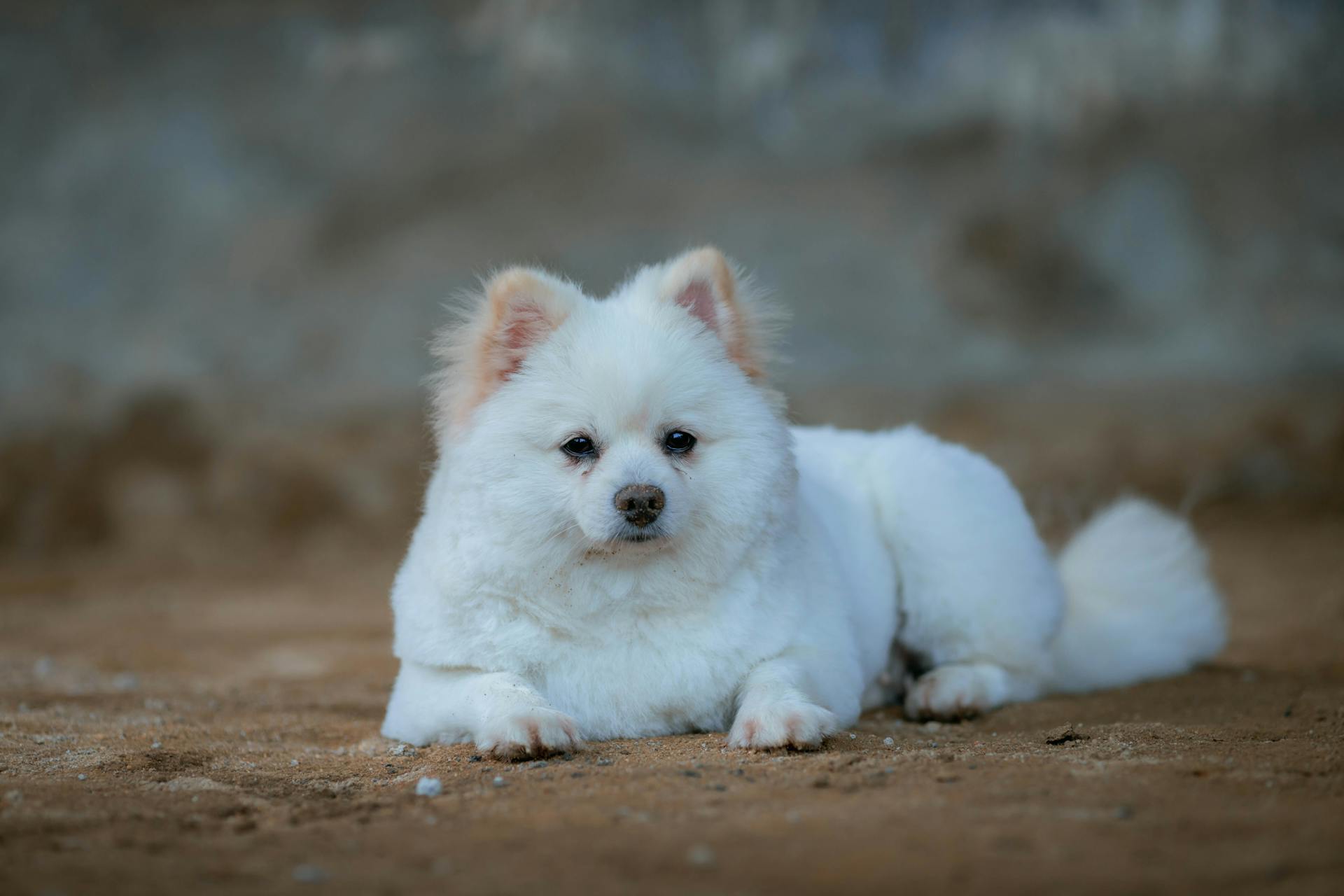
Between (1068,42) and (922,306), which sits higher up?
(1068,42)

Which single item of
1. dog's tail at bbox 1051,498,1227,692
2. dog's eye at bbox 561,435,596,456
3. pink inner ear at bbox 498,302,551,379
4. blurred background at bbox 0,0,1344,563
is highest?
blurred background at bbox 0,0,1344,563

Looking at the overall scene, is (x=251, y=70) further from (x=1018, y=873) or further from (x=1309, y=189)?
(x=1018, y=873)

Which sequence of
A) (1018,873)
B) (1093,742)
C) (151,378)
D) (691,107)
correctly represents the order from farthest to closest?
(691,107), (151,378), (1093,742), (1018,873)

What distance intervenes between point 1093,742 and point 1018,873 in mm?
1411

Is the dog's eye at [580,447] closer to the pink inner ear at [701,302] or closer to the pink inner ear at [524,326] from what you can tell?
the pink inner ear at [524,326]

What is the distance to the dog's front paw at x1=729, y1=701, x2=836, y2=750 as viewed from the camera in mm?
3330

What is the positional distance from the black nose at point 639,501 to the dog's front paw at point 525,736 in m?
0.63

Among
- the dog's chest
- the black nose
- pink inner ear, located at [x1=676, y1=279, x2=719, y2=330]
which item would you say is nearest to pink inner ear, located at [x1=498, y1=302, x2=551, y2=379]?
pink inner ear, located at [x1=676, y1=279, x2=719, y2=330]

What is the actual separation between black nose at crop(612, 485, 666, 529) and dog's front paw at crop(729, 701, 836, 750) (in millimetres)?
659

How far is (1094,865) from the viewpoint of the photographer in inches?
89.4

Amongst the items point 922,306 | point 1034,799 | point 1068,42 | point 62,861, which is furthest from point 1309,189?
point 62,861

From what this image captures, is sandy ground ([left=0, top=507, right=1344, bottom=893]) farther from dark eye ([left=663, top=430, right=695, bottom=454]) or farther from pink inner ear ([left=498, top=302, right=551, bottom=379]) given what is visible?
pink inner ear ([left=498, top=302, right=551, bottom=379])

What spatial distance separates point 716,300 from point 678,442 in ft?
1.83

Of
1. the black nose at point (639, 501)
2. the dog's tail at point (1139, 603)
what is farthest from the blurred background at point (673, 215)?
the black nose at point (639, 501)
